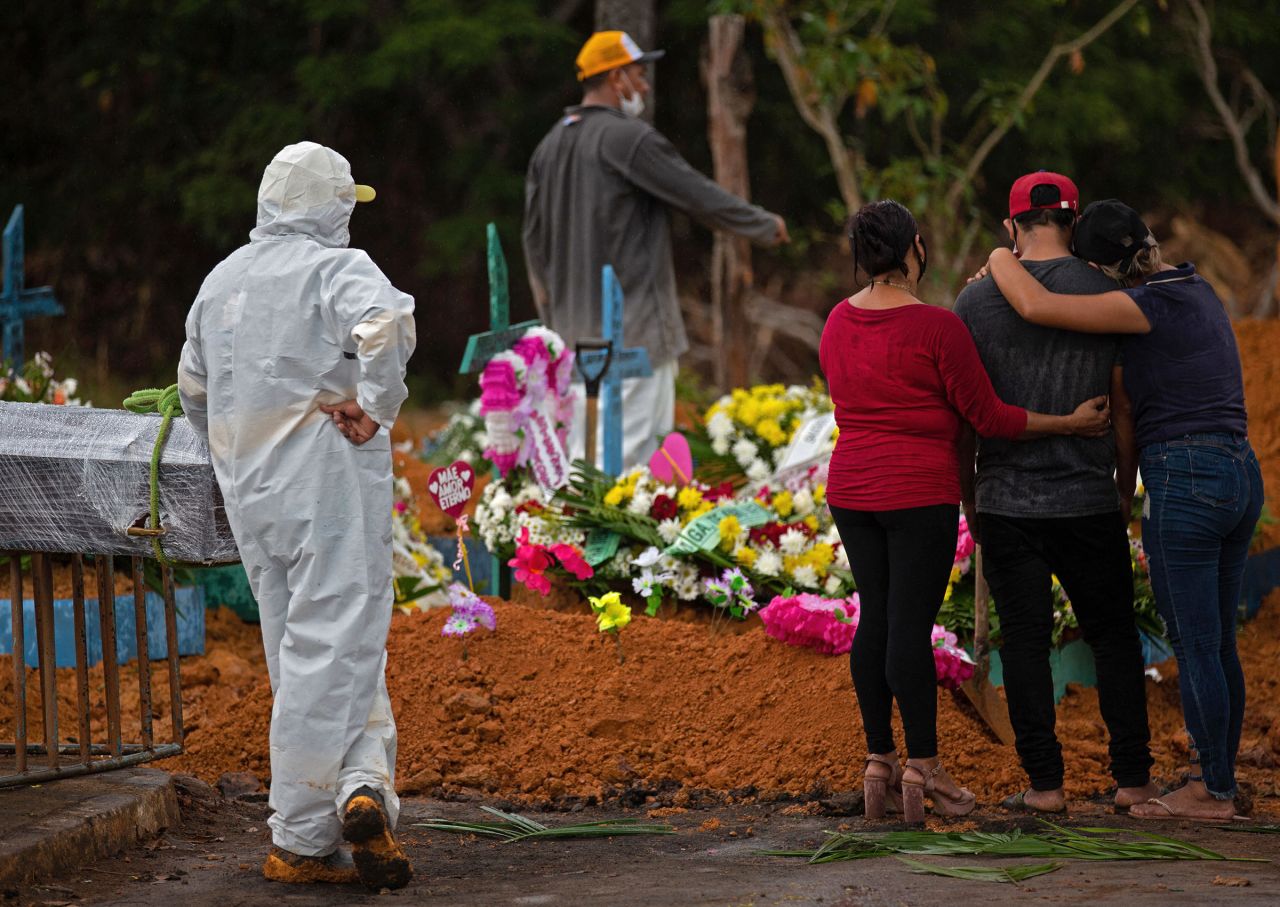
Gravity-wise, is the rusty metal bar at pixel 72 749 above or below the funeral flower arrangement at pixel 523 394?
below

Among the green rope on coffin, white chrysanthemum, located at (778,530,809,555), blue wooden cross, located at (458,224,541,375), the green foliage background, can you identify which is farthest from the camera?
the green foliage background

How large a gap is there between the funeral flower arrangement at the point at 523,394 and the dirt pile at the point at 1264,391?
3349mm

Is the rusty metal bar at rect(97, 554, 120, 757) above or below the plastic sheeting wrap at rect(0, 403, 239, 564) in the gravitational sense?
below

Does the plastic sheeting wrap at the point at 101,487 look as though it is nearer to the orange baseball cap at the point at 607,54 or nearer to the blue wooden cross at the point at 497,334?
the blue wooden cross at the point at 497,334

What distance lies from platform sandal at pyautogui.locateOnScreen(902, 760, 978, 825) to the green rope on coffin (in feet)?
6.63

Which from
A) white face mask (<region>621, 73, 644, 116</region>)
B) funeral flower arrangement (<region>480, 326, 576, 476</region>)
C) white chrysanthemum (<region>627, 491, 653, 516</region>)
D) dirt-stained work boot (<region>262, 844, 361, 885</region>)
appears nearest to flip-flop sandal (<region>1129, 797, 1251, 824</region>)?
dirt-stained work boot (<region>262, 844, 361, 885</region>)

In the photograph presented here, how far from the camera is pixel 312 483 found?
3.98 metres

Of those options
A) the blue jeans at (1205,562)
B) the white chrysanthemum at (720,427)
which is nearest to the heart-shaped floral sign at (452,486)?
the white chrysanthemum at (720,427)

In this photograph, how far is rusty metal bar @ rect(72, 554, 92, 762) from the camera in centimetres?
457

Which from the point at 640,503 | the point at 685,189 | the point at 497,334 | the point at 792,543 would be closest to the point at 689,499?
the point at 640,503

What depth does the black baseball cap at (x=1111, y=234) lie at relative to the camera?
14.5 feet

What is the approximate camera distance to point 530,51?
1584 cm

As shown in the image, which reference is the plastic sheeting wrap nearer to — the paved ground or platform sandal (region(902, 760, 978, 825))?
the paved ground

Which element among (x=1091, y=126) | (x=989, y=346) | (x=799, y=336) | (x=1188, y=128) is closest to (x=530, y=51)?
(x=799, y=336)
